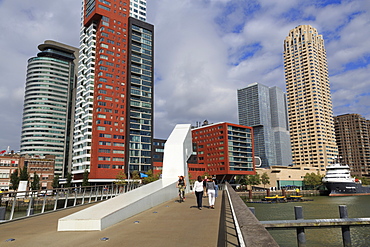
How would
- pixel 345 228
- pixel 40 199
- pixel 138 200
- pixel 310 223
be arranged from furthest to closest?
pixel 40 199, pixel 138 200, pixel 345 228, pixel 310 223

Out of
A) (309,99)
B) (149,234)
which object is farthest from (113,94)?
(309,99)

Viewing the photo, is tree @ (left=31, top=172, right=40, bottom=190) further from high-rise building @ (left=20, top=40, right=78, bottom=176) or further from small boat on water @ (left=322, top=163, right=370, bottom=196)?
small boat on water @ (left=322, top=163, right=370, bottom=196)

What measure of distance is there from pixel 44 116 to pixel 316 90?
442 ft

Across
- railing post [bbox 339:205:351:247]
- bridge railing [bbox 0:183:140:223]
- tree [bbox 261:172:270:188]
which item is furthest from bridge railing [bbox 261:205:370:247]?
tree [bbox 261:172:270:188]

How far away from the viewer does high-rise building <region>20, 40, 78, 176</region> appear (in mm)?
136875

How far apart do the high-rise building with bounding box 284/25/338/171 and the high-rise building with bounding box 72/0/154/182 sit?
305ft

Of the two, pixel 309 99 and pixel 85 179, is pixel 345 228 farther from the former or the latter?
pixel 309 99

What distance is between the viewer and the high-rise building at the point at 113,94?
7838cm

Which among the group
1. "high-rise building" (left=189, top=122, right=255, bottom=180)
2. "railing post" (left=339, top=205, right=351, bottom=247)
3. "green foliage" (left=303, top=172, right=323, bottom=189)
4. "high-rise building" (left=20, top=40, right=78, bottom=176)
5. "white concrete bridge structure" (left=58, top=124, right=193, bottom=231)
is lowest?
"green foliage" (left=303, top=172, right=323, bottom=189)

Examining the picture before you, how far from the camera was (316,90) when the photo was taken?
152 metres

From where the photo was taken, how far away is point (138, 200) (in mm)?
12508

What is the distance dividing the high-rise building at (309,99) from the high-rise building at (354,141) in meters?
27.8

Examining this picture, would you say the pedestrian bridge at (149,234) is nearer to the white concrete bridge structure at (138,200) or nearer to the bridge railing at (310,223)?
the white concrete bridge structure at (138,200)

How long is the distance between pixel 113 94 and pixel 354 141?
14987 centimetres
